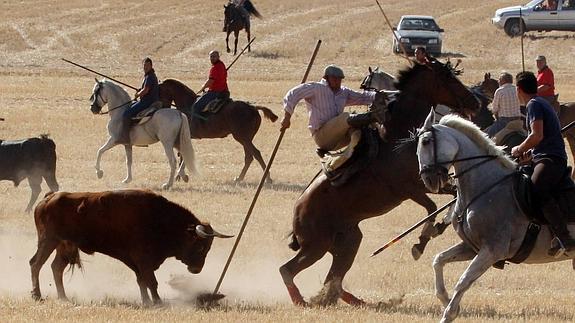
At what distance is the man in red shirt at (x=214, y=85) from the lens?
23.0 metres

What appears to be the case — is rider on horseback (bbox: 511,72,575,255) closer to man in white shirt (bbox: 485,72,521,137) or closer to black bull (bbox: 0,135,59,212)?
man in white shirt (bbox: 485,72,521,137)

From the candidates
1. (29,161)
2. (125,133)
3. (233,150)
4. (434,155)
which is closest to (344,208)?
(434,155)

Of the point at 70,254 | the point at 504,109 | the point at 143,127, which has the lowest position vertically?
the point at 143,127

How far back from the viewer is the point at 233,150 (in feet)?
87.0

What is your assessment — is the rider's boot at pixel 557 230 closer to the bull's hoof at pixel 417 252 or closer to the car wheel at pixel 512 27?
the bull's hoof at pixel 417 252

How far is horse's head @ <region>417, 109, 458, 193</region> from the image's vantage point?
10656mm

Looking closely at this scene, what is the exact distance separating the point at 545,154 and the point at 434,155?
93cm

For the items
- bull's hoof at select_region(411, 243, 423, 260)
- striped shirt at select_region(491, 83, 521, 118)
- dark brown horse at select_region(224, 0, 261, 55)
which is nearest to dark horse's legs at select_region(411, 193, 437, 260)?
bull's hoof at select_region(411, 243, 423, 260)

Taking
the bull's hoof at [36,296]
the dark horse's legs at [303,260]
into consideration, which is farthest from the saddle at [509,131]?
→ the bull's hoof at [36,296]

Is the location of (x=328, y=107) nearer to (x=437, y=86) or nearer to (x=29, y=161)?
(x=437, y=86)

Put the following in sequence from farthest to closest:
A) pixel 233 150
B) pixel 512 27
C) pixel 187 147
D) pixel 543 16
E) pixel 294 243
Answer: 1. pixel 512 27
2. pixel 543 16
3. pixel 233 150
4. pixel 187 147
5. pixel 294 243

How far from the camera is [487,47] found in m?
52.2

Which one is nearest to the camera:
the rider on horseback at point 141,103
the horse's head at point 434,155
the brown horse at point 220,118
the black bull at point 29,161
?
the horse's head at point 434,155

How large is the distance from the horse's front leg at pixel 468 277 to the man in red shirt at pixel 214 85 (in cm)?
1268
